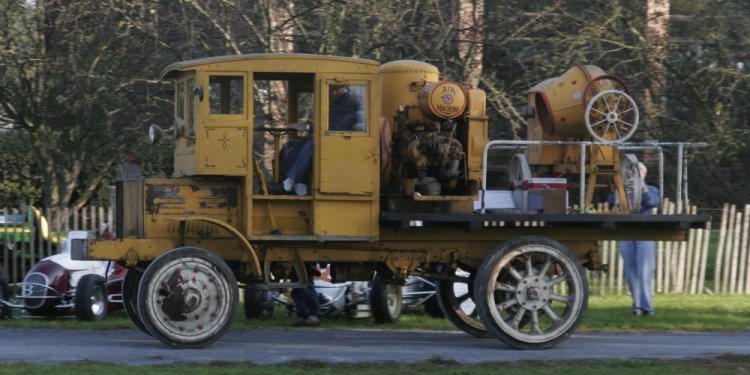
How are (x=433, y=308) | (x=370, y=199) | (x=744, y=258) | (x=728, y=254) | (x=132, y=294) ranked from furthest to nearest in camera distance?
(x=728, y=254)
(x=744, y=258)
(x=433, y=308)
(x=132, y=294)
(x=370, y=199)

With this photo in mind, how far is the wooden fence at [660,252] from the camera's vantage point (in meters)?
18.7

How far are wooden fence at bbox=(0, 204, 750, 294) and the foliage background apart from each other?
1.79 metres

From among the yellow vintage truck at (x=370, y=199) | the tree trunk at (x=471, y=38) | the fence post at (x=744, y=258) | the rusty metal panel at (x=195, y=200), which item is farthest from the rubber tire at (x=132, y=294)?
the fence post at (x=744, y=258)

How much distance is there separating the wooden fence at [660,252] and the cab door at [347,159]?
25.4 ft

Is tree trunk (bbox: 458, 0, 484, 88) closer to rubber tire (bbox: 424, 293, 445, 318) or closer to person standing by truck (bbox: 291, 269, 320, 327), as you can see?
rubber tire (bbox: 424, 293, 445, 318)

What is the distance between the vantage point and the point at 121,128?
20.2m

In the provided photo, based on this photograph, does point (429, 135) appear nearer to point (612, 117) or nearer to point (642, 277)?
point (612, 117)

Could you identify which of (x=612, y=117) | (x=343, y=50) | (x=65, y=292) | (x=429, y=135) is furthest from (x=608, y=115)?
(x=343, y=50)

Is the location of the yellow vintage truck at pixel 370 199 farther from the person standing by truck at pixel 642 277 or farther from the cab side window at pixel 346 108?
the person standing by truck at pixel 642 277

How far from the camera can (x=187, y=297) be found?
1145 cm

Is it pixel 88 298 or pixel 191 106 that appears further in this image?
pixel 88 298

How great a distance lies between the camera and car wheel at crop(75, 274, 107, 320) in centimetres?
1459

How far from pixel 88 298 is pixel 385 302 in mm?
3528

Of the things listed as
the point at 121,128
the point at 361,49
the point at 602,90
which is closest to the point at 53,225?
the point at 121,128
